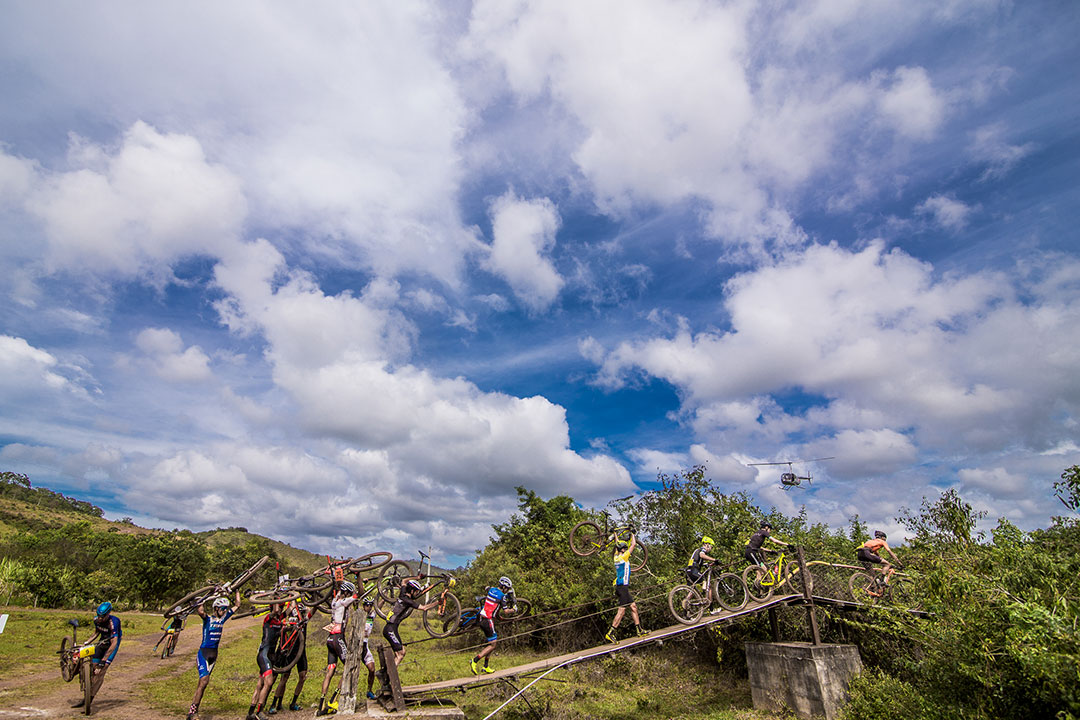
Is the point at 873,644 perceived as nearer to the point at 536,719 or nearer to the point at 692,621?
the point at 692,621

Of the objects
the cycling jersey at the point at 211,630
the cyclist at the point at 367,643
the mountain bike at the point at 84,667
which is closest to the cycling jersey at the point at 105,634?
the mountain bike at the point at 84,667

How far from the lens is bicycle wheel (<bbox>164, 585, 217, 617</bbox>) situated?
516 inches

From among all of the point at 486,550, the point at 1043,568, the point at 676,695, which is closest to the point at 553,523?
the point at 486,550

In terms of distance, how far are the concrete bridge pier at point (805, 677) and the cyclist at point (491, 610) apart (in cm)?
787

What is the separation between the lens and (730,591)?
15.5 metres

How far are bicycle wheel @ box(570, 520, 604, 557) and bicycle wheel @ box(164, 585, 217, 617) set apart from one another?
30.7ft

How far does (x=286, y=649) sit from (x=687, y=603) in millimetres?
10308

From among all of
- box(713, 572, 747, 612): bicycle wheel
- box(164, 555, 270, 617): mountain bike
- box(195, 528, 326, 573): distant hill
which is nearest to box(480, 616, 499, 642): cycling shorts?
box(164, 555, 270, 617): mountain bike

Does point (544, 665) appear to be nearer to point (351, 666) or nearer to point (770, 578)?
point (351, 666)

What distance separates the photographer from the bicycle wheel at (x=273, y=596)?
1176 centimetres

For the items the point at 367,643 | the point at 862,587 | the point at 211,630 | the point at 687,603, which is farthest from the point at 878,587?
the point at 211,630

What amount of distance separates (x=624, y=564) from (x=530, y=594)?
55.8 ft

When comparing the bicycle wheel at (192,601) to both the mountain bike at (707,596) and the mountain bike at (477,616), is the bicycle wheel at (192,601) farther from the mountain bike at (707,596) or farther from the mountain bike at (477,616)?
the mountain bike at (707,596)

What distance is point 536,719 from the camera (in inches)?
617
